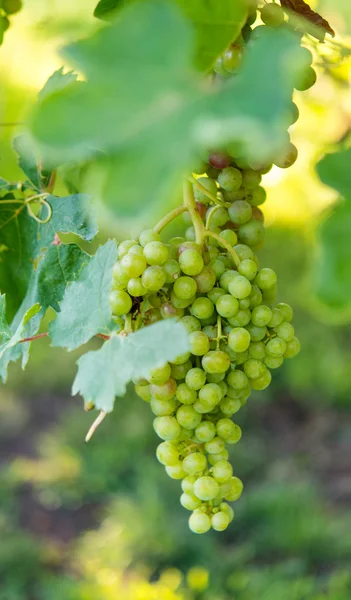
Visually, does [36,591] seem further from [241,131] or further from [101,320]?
[241,131]

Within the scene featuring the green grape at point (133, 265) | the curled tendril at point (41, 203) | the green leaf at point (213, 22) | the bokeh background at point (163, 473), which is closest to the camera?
the green leaf at point (213, 22)

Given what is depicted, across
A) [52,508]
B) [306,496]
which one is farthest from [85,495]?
[306,496]

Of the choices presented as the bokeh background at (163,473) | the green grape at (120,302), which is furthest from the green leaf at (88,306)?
the bokeh background at (163,473)

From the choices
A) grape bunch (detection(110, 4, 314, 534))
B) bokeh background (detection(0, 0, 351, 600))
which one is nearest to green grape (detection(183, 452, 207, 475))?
grape bunch (detection(110, 4, 314, 534))

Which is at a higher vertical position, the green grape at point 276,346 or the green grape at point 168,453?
the green grape at point 276,346

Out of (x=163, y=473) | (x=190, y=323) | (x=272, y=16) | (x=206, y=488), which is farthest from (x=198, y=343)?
(x=163, y=473)

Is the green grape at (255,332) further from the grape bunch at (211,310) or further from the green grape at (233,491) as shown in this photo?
the green grape at (233,491)

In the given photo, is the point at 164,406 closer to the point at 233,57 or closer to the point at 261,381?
the point at 261,381
